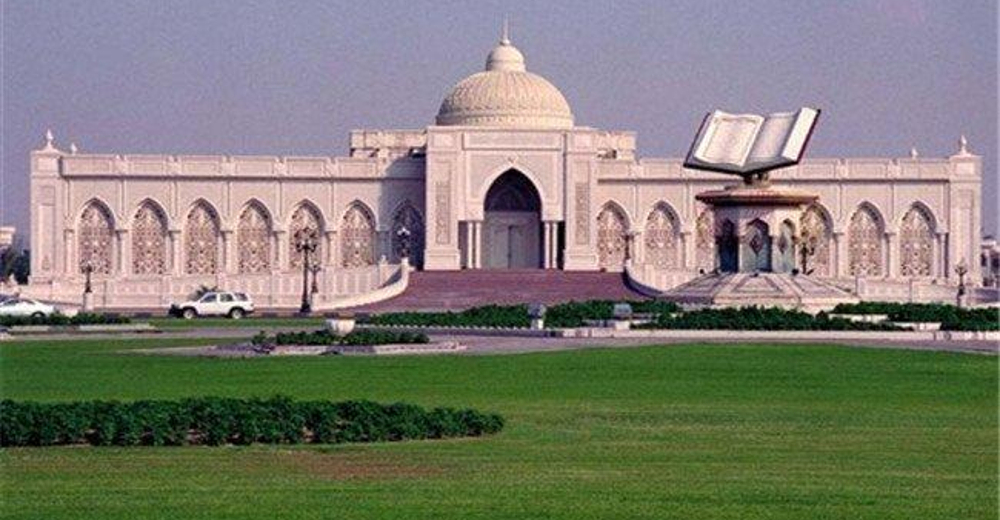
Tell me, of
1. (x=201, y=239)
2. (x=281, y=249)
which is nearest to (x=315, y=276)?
(x=281, y=249)

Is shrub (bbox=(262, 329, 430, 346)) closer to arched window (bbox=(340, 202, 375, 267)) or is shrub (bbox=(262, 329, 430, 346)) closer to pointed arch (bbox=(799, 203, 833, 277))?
arched window (bbox=(340, 202, 375, 267))

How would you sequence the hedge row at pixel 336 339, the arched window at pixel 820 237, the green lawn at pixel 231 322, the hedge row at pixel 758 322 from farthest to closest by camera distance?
the arched window at pixel 820 237
the green lawn at pixel 231 322
the hedge row at pixel 758 322
the hedge row at pixel 336 339

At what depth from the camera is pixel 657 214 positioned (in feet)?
273

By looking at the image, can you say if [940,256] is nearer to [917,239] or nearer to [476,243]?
[917,239]

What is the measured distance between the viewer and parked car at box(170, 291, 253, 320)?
61.3 meters

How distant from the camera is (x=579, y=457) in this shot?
685 inches

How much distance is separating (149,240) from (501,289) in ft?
55.9

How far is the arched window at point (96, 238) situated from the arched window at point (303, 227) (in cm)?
644

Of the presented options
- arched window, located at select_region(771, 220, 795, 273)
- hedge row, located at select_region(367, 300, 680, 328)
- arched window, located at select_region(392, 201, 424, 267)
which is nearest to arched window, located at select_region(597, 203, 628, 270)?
arched window, located at select_region(392, 201, 424, 267)

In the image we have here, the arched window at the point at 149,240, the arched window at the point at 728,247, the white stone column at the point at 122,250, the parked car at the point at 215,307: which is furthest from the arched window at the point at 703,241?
the arched window at the point at 728,247

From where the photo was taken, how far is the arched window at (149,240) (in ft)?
267

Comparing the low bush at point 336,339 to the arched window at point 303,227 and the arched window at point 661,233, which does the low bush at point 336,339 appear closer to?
the arched window at point 303,227

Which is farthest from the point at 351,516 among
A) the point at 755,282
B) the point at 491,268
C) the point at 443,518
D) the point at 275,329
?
the point at 491,268

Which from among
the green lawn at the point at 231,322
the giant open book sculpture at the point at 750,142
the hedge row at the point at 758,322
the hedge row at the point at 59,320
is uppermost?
the giant open book sculpture at the point at 750,142
